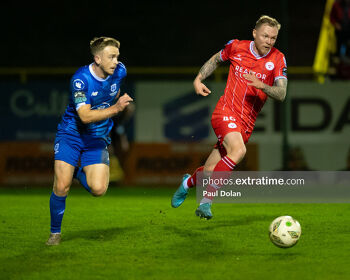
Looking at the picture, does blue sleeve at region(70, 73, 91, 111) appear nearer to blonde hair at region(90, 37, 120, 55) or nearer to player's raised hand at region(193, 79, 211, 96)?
blonde hair at region(90, 37, 120, 55)

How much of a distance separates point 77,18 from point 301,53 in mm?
6744

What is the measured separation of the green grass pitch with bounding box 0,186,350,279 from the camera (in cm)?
565

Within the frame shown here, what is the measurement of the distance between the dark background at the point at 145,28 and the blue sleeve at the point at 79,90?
44.0 ft

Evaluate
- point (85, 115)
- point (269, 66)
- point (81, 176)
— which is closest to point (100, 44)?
point (85, 115)

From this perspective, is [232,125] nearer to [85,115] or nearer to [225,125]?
[225,125]

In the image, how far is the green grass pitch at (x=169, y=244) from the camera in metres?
5.65

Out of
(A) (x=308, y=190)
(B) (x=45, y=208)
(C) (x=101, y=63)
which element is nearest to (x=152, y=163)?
(A) (x=308, y=190)

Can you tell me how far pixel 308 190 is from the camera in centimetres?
1273

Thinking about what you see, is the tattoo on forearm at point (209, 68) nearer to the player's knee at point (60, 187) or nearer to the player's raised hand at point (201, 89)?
the player's raised hand at point (201, 89)

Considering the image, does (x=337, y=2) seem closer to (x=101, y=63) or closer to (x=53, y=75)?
(x=53, y=75)

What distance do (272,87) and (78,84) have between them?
1.96 meters

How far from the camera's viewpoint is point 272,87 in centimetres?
734

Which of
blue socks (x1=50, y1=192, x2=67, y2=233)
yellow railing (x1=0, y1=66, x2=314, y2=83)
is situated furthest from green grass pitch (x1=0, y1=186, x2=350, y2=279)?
yellow railing (x1=0, y1=66, x2=314, y2=83)

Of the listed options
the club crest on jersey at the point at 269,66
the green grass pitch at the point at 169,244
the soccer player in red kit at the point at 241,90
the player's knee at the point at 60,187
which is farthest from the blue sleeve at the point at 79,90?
the club crest on jersey at the point at 269,66
